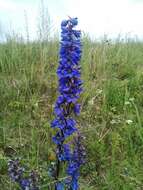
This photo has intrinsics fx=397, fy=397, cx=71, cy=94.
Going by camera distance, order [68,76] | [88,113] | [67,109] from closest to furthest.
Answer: [68,76] → [67,109] → [88,113]

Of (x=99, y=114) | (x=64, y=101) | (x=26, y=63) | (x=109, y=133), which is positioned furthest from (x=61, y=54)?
(x=26, y=63)

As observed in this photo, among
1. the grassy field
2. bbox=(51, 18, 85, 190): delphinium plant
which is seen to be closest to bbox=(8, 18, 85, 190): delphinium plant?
bbox=(51, 18, 85, 190): delphinium plant

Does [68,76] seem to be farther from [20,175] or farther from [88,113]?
[88,113]

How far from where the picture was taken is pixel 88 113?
4055mm

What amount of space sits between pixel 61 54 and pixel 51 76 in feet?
7.99

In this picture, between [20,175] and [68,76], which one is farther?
[20,175]

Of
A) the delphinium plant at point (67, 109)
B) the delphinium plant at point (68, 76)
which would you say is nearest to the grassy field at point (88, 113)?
the delphinium plant at point (67, 109)

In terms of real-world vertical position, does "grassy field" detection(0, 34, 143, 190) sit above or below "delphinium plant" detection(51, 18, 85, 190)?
below

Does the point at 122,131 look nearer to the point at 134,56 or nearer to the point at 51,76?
the point at 51,76

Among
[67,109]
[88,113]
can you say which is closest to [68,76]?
[67,109]

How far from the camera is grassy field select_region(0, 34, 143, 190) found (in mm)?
3184

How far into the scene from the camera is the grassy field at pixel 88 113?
318cm

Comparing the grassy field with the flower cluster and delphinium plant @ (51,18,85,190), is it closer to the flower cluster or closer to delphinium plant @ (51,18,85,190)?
the flower cluster

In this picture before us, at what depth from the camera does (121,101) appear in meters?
4.27
